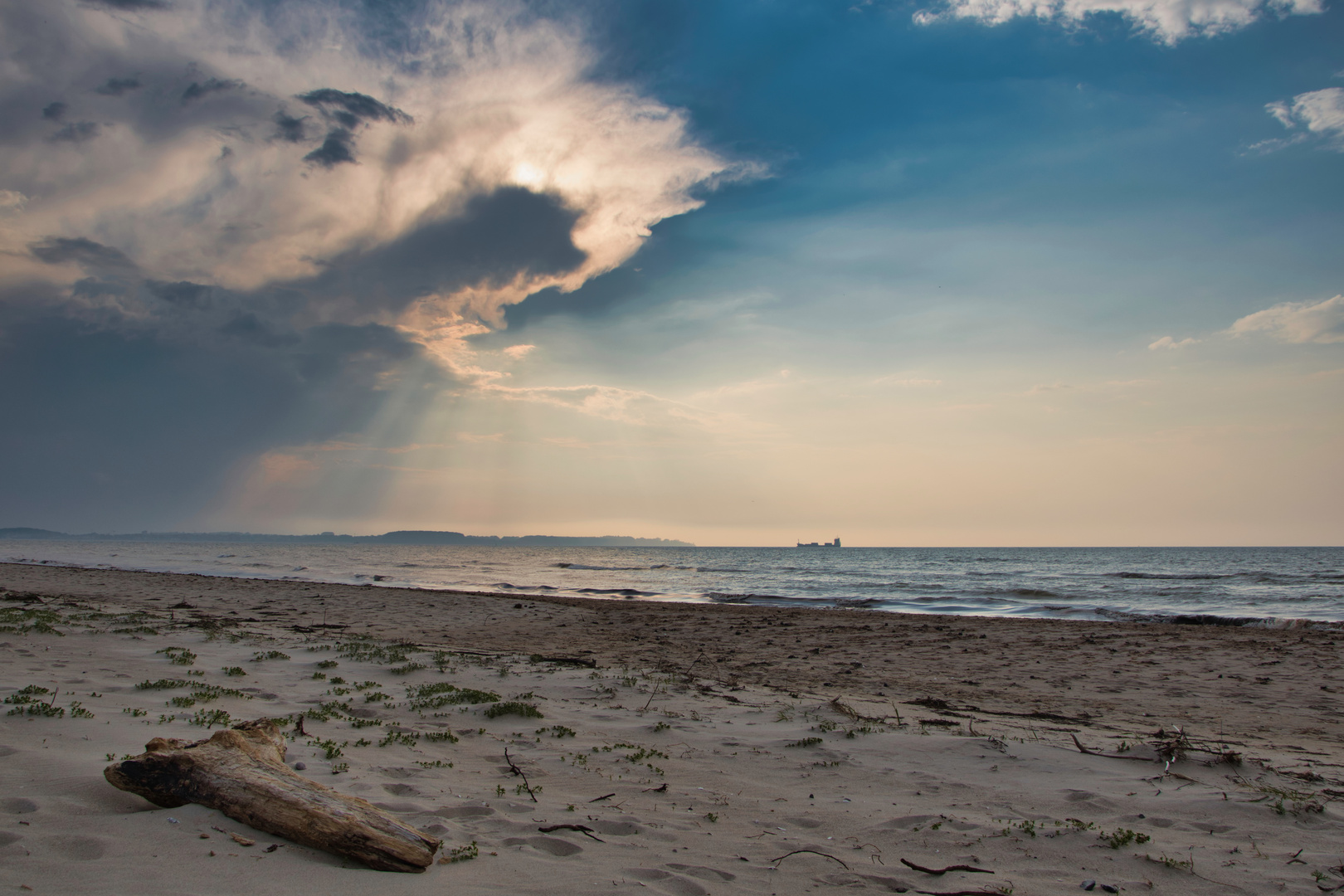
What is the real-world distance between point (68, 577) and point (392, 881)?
4985 centimetres

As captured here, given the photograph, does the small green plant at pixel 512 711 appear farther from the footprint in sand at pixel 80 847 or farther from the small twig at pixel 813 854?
the footprint in sand at pixel 80 847

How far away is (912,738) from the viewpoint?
9.35m

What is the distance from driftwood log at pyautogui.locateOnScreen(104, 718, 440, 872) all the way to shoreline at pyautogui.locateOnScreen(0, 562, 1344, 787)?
9275 millimetres

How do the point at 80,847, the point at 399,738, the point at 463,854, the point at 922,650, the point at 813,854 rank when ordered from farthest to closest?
the point at 922,650 < the point at 399,738 < the point at 813,854 < the point at 463,854 < the point at 80,847

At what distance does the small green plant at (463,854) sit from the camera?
489 cm

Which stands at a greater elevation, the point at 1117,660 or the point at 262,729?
the point at 262,729

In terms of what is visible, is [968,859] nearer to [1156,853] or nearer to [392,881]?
[1156,853]

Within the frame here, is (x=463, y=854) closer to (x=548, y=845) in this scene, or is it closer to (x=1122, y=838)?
(x=548, y=845)

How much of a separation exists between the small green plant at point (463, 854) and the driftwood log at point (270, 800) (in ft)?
0.51

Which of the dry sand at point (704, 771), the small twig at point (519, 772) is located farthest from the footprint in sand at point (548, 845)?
the small twig at point (519, 772)

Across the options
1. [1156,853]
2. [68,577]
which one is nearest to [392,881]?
[1156,853]

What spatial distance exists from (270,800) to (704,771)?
187 inches

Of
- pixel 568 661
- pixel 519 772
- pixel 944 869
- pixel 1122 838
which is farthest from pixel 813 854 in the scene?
pixel 568 661

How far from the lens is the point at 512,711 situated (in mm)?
9836
